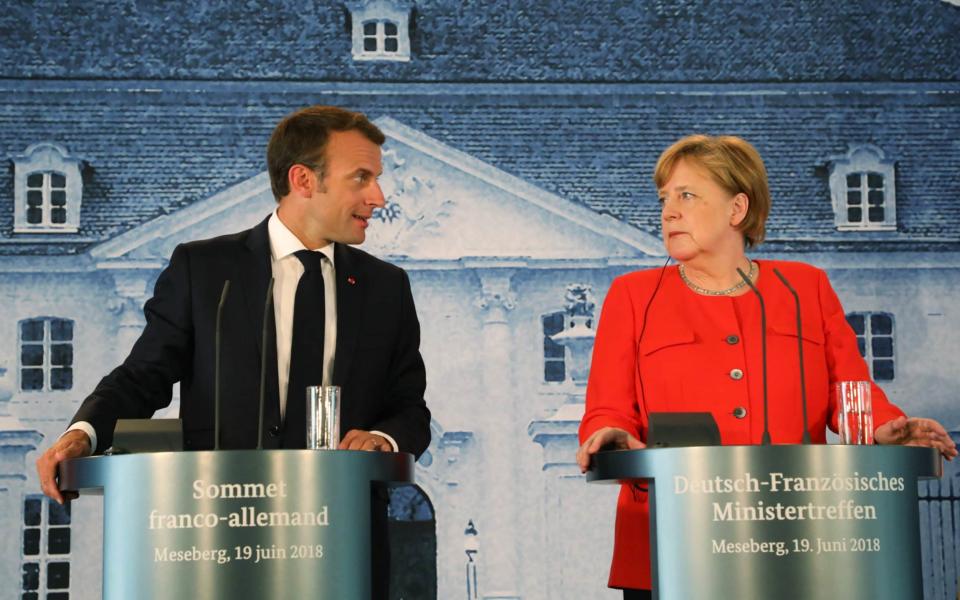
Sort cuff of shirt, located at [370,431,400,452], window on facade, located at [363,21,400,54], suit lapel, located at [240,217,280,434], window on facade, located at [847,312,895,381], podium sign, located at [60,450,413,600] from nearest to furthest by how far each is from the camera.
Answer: podium sign, located at [60,450,413,600], cuff of shirt, located at [370,431,400,452], suit lapel, located at [240,217,280,434], window on facade, located at [363,21,400,54], window on facade, located at [847,312,895,381]

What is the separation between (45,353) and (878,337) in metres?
4.20

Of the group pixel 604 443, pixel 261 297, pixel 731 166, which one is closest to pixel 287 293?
pixel 261 297

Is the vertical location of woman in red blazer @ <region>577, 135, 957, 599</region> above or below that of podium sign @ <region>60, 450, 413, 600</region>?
above

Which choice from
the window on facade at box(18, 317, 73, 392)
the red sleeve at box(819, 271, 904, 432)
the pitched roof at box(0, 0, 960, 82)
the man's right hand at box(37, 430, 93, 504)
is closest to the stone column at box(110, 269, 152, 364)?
the window on facade at box(18, 317, 73, 392)

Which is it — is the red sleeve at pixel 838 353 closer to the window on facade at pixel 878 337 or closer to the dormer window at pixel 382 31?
the window on facade at pixel 878 337

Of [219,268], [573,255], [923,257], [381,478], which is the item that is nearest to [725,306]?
[381,478]

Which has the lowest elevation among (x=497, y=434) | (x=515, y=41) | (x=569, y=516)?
(x=569, y=516)

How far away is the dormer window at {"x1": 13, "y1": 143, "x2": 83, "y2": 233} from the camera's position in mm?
6258

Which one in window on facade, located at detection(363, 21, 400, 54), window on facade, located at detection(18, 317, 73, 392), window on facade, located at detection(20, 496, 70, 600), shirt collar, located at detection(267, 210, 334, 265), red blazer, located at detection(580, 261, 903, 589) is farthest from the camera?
window on facade, located at detection(363, 21, 400, 54)

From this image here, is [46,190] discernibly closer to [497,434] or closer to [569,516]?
[497,434]

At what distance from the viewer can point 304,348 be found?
292 centimetres

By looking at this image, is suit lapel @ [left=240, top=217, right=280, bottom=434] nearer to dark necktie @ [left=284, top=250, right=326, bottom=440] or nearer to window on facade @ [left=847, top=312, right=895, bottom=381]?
dark necktie @ [left=284, top=250, right=326, bottom=440]

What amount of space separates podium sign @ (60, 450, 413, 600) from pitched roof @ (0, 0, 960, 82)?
14.6ft

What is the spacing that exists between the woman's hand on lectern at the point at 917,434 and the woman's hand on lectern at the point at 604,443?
1.66ft
